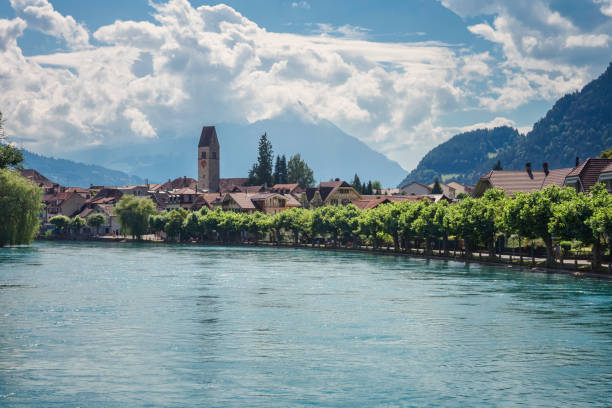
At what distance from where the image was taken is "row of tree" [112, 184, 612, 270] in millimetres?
68375

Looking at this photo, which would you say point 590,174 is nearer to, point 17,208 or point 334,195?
point 17,208

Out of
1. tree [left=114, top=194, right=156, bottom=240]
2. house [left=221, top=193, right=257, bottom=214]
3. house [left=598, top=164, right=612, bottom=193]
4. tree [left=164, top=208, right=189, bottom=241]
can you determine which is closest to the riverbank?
tree [left=164, top=208, right=189, bottom=241]

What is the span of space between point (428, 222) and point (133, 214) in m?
96.7

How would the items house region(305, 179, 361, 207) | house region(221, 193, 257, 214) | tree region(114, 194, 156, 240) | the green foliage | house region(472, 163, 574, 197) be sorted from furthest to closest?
1. house region(305, 179, 361, 207)
2. house region(221, 193, 257, 214)
3. tree region(114, 194, 156, 240)
4. house region(472, 163, 574, 197)
5. the green foliage

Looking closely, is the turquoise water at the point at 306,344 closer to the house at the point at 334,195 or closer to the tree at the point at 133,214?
the tree at the point at 133,214

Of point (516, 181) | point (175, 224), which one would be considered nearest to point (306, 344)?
point (516, 181)

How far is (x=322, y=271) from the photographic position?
82.8 metres

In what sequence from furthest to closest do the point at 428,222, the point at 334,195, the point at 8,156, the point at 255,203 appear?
the point at 334,195 → the point at 255,203 → the point at 428,222 → the point at 8,156

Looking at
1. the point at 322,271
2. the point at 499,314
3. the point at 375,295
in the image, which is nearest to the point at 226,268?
the point at 322,271

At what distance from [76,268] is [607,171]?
61.8 m

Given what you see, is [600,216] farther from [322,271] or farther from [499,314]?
[322,271]

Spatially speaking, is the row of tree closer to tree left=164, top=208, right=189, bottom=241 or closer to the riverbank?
tree left=164, top=208, right=189, bottom=241

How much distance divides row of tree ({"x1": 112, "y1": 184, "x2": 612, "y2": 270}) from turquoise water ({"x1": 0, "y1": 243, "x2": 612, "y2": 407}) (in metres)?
6.60

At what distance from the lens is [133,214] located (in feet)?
599
